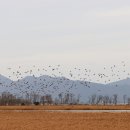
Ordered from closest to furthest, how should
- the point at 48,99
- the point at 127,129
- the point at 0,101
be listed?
the point at 127,129 < the point at 0,101 < the point at 48,99

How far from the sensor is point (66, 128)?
36688 mm

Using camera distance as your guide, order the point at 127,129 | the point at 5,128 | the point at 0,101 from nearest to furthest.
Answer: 1. the point at 127,129
2. the point at 5,128
3. the point at 0,101

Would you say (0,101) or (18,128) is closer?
(18,128)

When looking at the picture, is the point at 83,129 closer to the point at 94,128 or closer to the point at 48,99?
the point at 94,128

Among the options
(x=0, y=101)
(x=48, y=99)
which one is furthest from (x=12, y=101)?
(x=48, y=99)

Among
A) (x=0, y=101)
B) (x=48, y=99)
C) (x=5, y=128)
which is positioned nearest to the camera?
(x=5, y=128)

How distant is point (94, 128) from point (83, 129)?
1198 mm

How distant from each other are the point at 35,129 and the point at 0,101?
5530 inches

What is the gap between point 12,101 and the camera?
175 metres

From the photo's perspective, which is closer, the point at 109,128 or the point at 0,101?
the point at 109,128

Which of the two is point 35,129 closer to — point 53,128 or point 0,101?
point 53,128

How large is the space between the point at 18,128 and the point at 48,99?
6108 inches

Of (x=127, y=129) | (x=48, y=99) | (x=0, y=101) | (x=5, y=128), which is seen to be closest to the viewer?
(x=127, y=129)

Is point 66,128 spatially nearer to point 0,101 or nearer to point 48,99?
point 0,101
